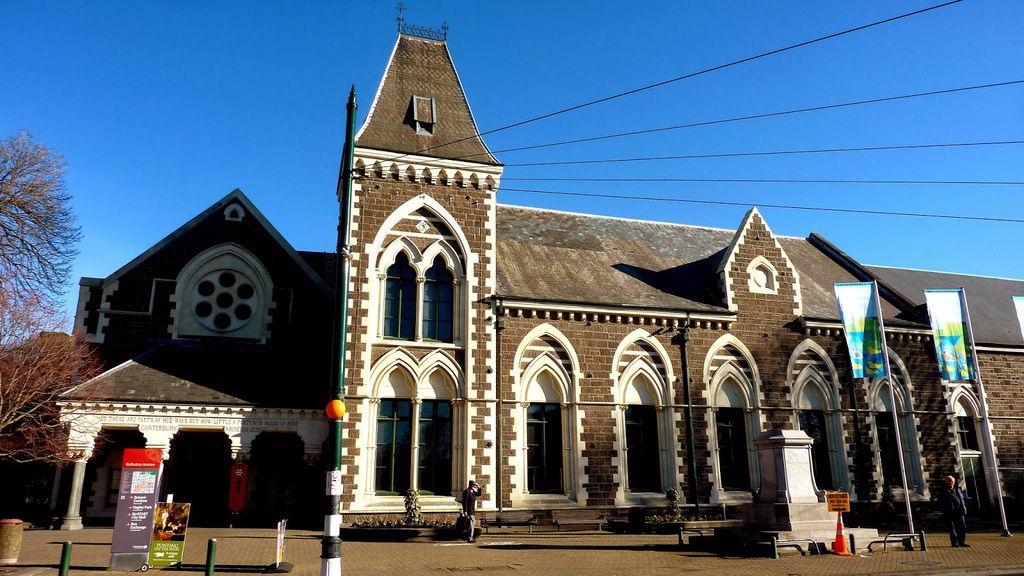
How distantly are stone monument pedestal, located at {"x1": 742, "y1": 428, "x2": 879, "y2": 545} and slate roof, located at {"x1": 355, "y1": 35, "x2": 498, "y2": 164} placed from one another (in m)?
13.2

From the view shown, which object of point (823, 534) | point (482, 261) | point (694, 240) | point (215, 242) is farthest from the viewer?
point (694, 240)

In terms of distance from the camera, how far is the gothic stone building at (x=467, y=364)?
20766mm

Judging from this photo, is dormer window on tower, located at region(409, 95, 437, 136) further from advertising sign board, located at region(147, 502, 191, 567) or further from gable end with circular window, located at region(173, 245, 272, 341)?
advertising sign board, located at region(147, 502, 191, 567)

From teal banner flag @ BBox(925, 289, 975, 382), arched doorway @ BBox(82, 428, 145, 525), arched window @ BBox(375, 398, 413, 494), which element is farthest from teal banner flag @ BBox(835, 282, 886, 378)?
arched doorway @ BBox(82, 428, 145, 525)

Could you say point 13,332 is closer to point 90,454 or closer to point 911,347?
point 90,454

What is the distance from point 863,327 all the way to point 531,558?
1300 cm

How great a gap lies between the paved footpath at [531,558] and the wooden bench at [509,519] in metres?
1.41

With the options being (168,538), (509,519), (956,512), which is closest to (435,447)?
(509,519)

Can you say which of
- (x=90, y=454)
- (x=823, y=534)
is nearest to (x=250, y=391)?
(x=90, y=454)

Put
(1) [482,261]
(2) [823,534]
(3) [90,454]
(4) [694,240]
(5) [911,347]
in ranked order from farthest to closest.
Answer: (4) [694,240]
(5) [911,347]
(1) [482,261]
(3) [90,454]
(2) [823,534]

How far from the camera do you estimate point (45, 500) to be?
2417 centimetres

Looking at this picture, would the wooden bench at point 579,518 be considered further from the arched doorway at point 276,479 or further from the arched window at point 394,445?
the arched doorway at point 276,479

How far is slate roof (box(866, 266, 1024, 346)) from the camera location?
98.5 ft

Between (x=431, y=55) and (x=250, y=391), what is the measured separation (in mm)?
14044
